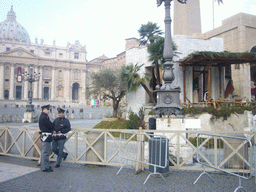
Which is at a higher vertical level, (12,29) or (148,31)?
(12,29)

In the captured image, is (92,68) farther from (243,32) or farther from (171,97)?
(171,97)

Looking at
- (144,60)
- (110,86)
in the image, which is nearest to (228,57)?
(144,60)

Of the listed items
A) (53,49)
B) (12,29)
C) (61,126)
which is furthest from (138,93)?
(12,29)

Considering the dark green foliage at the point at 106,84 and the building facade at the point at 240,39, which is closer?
the dark green foliage at the point at 106,84

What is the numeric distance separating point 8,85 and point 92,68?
35.9 metres

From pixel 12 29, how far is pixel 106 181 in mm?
137759

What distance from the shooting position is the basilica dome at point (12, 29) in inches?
4543

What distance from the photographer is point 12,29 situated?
118812 millimetres

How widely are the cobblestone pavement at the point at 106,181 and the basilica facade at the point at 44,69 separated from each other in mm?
78033

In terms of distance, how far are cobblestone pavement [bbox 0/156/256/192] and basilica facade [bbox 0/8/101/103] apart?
256 ft

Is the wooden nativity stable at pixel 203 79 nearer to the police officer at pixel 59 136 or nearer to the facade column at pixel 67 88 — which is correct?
the police officer at pixel 59 136

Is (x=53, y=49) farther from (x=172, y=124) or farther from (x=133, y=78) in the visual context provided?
(x=172, y=124)

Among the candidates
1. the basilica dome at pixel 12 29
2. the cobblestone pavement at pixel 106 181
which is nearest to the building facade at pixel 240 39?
the cobblestone pavement at pixel 106 181

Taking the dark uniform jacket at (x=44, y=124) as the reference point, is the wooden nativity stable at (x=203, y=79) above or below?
above
